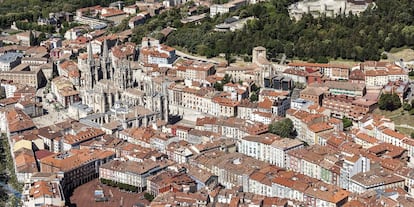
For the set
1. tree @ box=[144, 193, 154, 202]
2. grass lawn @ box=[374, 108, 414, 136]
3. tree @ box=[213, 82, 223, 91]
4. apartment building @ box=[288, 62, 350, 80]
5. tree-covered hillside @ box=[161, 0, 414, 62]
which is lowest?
tree @ box=[144, 193, 154, 202]

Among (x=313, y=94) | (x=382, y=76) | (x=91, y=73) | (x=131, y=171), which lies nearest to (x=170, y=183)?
(x=131, y=171)

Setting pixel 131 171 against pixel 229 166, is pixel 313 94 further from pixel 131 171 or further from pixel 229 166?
pixel 131 171

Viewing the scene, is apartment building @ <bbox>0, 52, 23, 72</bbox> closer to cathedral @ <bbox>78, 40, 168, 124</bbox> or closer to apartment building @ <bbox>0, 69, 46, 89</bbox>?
apartment building @ <bbox>0, 69, 46, 89</bbox>

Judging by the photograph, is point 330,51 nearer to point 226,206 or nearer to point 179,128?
point 179,128

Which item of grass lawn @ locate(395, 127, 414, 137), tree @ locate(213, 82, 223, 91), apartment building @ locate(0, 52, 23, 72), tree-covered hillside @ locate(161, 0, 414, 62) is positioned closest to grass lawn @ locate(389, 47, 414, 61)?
tree-covered hillside @ locate(161, 0, 414, 62)

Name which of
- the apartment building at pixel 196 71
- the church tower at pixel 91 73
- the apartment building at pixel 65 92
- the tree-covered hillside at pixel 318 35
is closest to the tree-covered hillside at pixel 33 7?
the tree-covered hillside at pixel 318 35

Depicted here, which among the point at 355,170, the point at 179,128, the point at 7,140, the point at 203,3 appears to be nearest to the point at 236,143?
the point at 179,128

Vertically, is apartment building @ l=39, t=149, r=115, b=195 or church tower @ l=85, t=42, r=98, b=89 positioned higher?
church tower @ l=85, t=42, r=98, b=89
